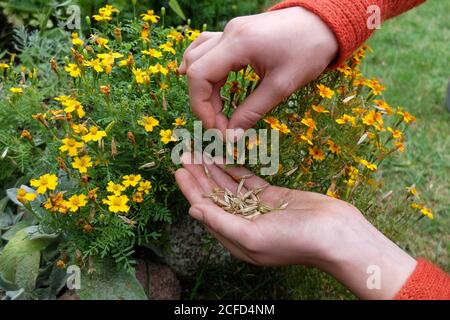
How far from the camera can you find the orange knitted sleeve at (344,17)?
1.44 metres

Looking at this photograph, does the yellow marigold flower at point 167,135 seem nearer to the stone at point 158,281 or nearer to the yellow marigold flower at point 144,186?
the yellow marigold flower at point 144,186

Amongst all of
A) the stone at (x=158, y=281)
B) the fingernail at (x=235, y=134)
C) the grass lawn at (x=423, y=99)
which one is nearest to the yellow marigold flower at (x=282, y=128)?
the fingernail at (x=235, y=134)

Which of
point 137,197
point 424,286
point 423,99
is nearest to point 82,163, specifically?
point 137,197

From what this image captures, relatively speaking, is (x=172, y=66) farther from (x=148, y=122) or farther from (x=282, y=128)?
(x=282, y=128)

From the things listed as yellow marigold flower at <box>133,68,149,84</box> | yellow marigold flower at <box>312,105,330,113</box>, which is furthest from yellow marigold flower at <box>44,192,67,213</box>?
yellow marigold flower at <box>312,105,330,113</box>

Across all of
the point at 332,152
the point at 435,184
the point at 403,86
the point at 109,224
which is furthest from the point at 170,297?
the point at 403,86

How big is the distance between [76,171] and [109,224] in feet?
0.63

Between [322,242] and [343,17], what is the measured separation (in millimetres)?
614

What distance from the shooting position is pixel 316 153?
162 cm

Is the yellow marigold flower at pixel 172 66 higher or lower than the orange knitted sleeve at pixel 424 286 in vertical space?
higher

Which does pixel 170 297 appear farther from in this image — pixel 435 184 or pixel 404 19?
pixel 404 19

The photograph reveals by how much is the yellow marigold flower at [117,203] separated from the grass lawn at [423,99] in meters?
1.28

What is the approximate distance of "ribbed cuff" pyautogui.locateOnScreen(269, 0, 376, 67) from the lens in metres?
1.44

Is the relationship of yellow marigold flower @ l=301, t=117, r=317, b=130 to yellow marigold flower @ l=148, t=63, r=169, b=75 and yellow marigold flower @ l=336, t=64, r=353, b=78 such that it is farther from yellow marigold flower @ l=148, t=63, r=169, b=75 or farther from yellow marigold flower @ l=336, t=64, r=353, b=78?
yellow marigold flower @ l=148, t=63, r=169, b=75
